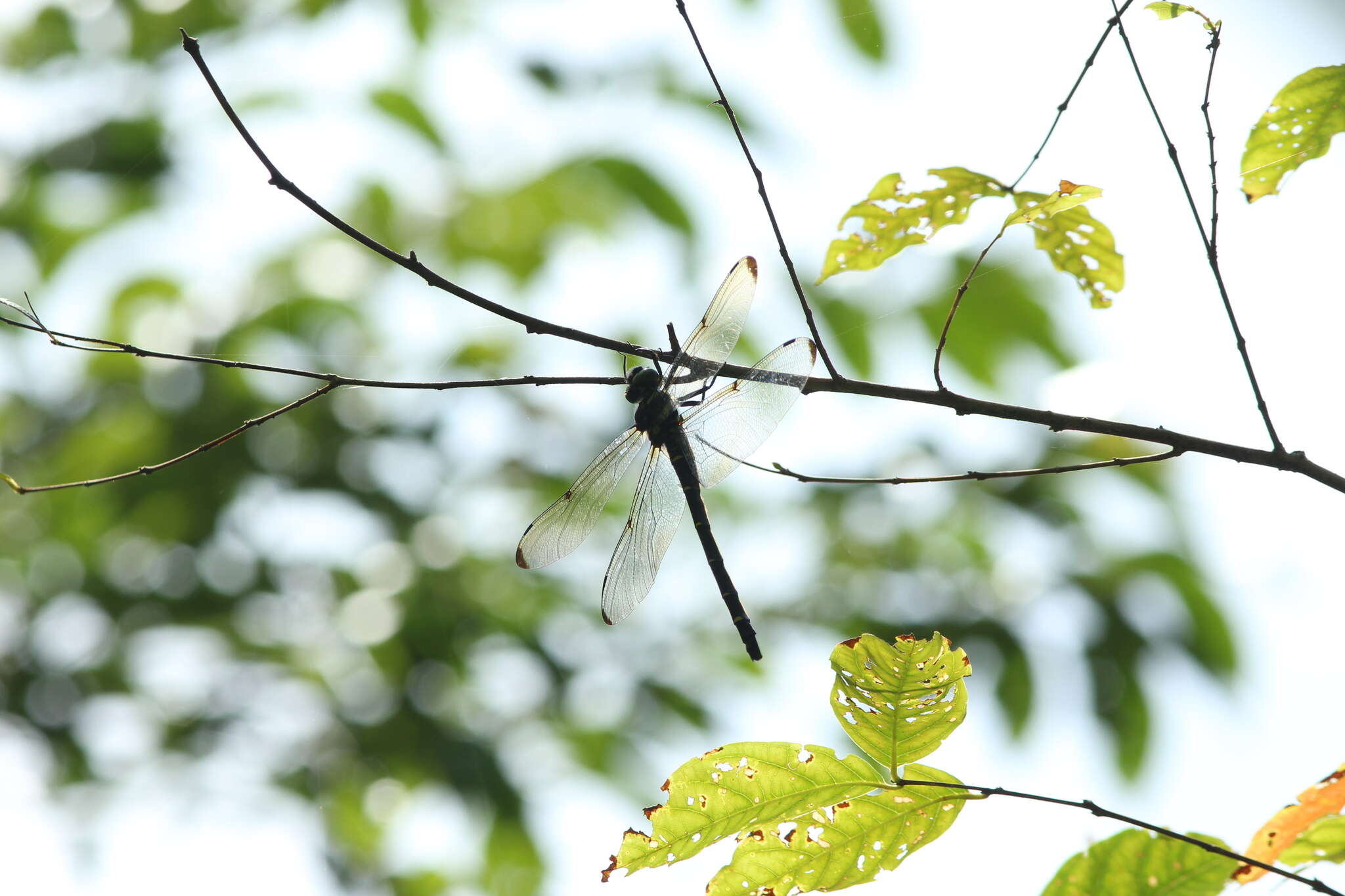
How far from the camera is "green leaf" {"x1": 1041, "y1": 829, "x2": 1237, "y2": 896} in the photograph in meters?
1.05

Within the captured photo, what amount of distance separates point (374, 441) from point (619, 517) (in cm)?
117

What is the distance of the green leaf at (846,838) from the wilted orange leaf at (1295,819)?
1.05 feet

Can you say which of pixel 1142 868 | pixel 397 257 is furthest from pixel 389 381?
pixel 1142 868

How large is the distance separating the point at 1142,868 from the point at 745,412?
99cm

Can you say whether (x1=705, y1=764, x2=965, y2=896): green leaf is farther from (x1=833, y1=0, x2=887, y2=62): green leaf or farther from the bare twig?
(x1=833, y1=0, x2=887, y2=62): green leaf

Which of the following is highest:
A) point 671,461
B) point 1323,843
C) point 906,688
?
point 671,461

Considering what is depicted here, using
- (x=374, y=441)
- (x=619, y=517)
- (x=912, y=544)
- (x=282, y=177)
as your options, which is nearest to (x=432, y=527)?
(x=374, y=441)

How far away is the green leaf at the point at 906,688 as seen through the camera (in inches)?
43.9

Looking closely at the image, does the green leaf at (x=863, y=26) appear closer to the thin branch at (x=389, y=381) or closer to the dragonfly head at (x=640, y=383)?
the dragonfly head at (x=640, y=383)

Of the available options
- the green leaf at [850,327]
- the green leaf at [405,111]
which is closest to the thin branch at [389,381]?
the green leaf at [850,327]

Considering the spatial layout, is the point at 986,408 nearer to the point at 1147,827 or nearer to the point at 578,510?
the point at 1147,827

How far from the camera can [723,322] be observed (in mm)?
1720

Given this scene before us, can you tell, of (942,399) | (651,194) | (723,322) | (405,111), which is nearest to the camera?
(942,399)

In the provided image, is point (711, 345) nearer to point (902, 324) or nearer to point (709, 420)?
point (709, 420)
